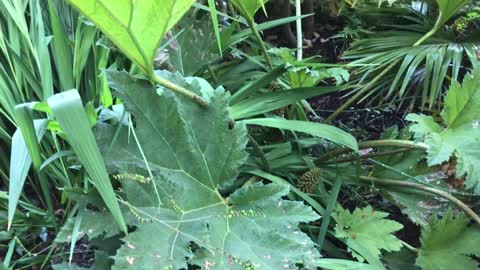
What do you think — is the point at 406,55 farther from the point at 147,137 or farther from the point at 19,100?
the point at 19,100

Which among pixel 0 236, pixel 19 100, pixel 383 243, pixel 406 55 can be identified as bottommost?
pixel 0 236

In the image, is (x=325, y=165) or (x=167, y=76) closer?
(x=167, y=76)

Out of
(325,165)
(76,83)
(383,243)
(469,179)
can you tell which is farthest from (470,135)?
(76,83)

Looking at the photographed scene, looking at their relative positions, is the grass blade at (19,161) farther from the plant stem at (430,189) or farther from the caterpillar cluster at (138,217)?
the plant stem at (430,189)

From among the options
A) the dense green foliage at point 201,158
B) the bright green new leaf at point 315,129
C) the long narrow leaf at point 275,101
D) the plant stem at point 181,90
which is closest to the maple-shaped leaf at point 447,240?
the dense green foliage at point 201,158

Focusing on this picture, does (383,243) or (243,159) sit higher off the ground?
(243,159)

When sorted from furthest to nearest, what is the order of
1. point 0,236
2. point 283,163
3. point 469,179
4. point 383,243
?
point 283,163, point 0,236, point 383,243, point 469,179

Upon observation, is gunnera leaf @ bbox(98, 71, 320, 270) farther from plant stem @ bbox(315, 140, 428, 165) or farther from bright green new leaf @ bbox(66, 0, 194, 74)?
plant stem @ bbox(315, 140, 428, 165)

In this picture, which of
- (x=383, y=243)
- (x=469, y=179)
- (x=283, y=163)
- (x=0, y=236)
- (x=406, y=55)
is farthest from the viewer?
(x=406, y=55)
